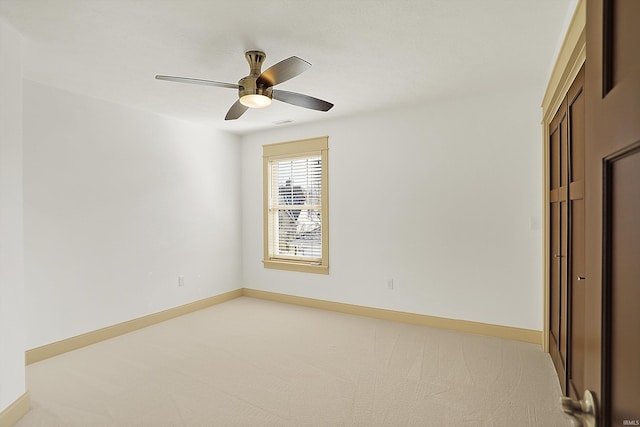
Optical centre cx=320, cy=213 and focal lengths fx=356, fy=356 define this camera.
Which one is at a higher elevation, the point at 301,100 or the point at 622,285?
the point at 301,100

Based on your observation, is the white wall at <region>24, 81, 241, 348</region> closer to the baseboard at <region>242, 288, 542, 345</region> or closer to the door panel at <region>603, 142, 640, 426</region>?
the baseboard at <region>242, 288, 542, 345</region>

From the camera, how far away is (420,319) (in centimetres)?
417

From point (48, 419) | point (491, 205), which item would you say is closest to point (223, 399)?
point (48, 419)

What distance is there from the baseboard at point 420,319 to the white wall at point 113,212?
3.71 ft

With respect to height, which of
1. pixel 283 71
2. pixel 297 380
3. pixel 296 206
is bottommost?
pixel 297 380

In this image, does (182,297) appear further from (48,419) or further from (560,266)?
(560,266)

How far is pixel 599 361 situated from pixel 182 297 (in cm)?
468

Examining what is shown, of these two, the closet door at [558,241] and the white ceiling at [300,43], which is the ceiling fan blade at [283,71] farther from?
the closet door at [558,241]

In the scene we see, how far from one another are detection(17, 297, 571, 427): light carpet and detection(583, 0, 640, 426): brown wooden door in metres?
1.86

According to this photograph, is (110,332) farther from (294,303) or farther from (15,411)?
(294,303)

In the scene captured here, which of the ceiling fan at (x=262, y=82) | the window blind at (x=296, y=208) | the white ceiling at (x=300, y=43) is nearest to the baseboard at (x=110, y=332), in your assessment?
the window blind at (x=296, y=208)

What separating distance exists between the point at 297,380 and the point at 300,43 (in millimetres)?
2559

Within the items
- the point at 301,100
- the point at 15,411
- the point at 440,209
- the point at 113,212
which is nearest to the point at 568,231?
the point at 440,209

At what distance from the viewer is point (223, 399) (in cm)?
255
